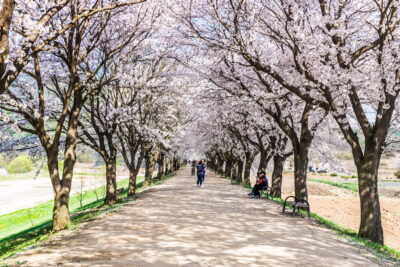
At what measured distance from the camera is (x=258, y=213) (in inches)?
517

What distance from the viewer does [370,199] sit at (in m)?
10.6

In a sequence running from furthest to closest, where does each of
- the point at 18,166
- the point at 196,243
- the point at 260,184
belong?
the point at 18,166 < the point at 260,184 < the point at 196,243

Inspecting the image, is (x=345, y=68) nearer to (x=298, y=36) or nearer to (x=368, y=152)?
(x=298, y=36)

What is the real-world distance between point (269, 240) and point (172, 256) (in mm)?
2922

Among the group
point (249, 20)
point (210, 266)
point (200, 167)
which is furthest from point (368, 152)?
point (200, 167)

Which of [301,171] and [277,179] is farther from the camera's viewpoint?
[277,179]

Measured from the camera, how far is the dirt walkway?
6.53 metres

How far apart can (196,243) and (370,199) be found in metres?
6.08

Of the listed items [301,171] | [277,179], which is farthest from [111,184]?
[277,179]

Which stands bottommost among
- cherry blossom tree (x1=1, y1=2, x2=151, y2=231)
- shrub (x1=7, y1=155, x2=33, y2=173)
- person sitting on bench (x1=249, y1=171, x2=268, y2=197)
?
shrub (x1=7, y1=155, x2=33, y2=173)

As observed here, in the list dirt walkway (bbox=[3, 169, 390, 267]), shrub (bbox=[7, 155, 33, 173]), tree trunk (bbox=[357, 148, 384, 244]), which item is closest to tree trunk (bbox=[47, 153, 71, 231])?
dirt walkway (bbox=[3, 169, 390, 267])

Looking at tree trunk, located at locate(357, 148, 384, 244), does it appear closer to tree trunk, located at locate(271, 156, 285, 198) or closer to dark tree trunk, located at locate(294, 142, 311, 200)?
dark tree trunk, located at locate(294, 142, 311, 200)

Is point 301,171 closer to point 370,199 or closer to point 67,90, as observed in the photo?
point 370,199

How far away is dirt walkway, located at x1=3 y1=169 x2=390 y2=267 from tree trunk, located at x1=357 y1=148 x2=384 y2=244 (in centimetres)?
128
